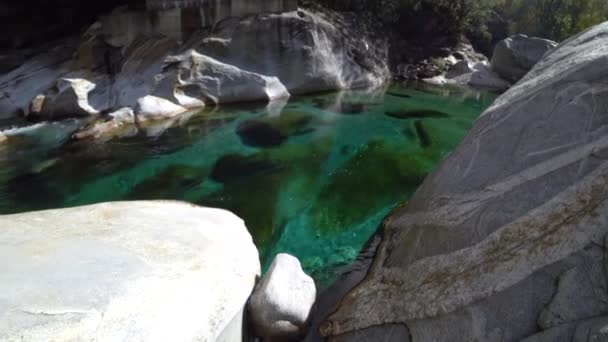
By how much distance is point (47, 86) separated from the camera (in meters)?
11.6

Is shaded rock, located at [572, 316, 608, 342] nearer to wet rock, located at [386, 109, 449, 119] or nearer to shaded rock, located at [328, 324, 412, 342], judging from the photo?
shaded rock, located at [328, 324, 412, 342]

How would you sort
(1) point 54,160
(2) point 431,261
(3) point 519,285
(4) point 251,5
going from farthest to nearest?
(4) point 251,5
(1) point 54,160
(2) point 431,261
(3) point 519,285

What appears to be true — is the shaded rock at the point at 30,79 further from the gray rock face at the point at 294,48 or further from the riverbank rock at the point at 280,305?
the riverbank rock at the point at 280,305

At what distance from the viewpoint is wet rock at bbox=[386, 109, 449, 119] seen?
11472 millimetres

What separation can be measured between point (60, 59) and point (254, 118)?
6.70m

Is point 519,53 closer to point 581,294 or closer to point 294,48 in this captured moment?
point 294,48

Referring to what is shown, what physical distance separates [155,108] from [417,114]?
7391 mm

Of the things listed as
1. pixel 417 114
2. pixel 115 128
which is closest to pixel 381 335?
pixel 115 128

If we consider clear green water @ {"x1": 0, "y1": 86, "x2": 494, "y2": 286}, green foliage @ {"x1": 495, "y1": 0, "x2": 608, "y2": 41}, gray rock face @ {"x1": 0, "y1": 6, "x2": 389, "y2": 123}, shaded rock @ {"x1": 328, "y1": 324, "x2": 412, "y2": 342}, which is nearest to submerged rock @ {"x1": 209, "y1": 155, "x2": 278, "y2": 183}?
clear green water @ {"x1": 0, "y1": 86, "x2": 494, "y2": 286}

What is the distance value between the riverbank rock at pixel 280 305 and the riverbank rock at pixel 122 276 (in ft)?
0.46

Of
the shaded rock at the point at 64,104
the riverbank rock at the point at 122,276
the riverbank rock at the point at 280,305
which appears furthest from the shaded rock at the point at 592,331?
the shaded rock at the point at 64,104

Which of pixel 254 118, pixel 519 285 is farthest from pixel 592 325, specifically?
pixel 254 118

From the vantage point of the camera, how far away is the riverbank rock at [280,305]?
2910 mm

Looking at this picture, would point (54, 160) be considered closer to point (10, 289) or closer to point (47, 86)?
point (47, 86)
